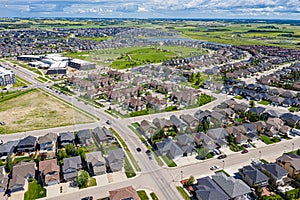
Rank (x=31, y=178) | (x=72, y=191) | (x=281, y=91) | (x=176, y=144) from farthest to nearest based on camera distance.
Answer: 1. (x=281, y=91)
2. (x=176, y=144)
3. (x=31, y=178)
4. (x=72, y=191)

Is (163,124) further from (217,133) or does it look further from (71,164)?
(71,164)

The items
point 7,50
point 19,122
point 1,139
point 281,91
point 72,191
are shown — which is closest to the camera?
point 72,191

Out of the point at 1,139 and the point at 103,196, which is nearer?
the point at 103,196

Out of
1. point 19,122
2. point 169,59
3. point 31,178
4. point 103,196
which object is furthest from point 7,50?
point 103,196

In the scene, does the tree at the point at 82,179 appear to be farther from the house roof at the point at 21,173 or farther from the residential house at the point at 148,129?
the residential house at the point at 148,129

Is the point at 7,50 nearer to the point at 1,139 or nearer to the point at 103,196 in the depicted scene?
the point at 1,139

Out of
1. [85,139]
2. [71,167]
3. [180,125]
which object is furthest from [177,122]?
[71,167]

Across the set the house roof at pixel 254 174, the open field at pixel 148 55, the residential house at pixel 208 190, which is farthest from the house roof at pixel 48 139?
the open field at pixel 148 55
